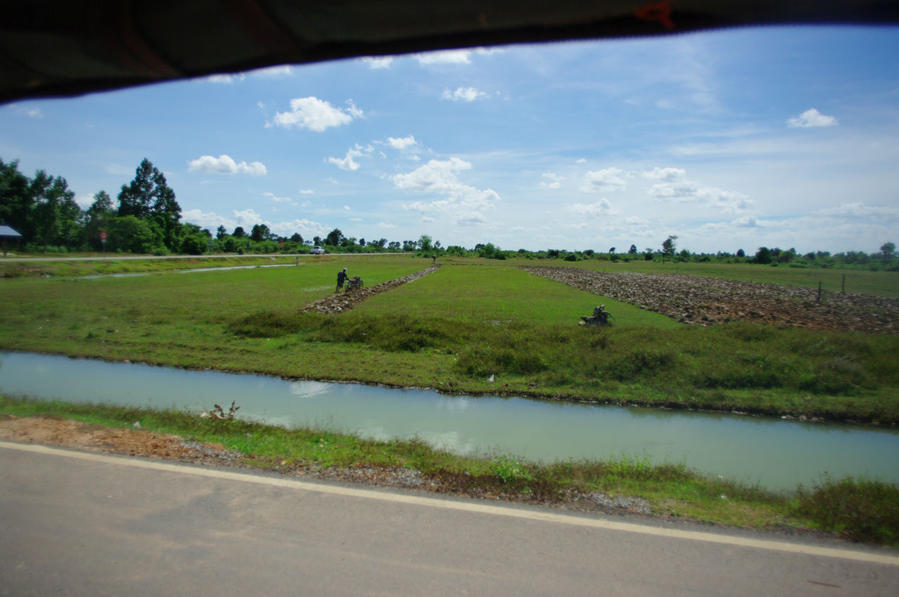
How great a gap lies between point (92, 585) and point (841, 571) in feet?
17.3

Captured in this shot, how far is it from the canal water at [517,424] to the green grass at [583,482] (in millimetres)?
1031

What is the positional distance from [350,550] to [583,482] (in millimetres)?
2810

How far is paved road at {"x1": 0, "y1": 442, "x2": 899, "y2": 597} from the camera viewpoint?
3314mm

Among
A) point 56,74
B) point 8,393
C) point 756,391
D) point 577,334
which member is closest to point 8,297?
point 8,393

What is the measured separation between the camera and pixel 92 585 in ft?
10.6

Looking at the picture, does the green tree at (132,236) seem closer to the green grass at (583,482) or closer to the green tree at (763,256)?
the green grass at (583,482)

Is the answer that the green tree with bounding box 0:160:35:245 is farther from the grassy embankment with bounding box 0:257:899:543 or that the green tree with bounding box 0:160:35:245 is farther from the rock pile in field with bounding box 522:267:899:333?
the rock pile in field with bounding box 522:267:899:333

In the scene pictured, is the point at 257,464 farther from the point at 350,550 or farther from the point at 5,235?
the point at 5,235

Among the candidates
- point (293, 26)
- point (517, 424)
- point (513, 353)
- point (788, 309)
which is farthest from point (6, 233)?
point (788, 309)

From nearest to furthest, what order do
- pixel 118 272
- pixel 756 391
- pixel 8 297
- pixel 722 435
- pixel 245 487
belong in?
pixel 245 487 < pixel 722 435 < pixel 756 391 < pixel 8 297 < pixel 118 272


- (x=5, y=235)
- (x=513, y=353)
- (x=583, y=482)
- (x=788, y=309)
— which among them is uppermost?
(x=5, y=235)

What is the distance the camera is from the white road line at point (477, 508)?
12.9 feet

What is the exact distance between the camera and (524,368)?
38.9 feet

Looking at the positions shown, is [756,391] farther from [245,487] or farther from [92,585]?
[92,585]
